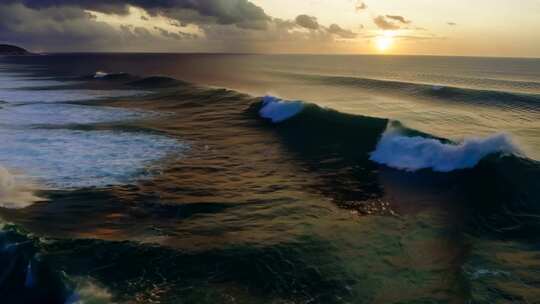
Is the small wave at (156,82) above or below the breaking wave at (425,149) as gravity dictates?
above

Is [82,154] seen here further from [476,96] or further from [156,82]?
→ [156,82]

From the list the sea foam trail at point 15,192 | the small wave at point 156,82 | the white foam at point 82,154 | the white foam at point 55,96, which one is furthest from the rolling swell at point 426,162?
the small wave at point 156,82

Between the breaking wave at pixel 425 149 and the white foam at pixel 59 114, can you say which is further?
the white foam at pixel 59 114

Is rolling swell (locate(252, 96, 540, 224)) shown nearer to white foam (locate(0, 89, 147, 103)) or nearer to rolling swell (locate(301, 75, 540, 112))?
rolling swell (locate(301, 75, 540, 112))

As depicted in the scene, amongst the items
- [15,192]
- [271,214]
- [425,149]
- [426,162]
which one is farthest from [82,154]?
[425,149]

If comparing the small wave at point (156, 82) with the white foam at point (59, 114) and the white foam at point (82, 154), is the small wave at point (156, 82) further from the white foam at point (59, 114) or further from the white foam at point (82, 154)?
the white foam at point (82, 154)

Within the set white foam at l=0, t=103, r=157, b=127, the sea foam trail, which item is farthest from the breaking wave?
white foam at l=0, t=103, r=157, b=127
